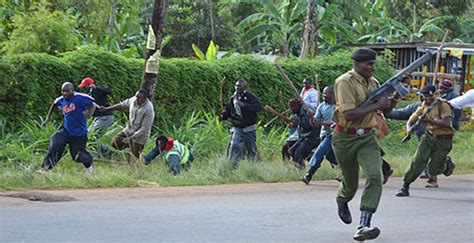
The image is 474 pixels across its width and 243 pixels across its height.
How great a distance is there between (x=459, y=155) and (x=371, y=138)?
466 inches

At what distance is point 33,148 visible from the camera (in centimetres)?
1544

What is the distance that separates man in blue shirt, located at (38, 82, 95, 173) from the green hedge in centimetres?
334

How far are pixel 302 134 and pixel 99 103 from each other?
3.83m

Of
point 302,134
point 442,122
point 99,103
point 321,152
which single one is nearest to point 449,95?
point 302,134

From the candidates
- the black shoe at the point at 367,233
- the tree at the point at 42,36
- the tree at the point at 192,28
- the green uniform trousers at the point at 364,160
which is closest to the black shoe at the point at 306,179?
the green uniform trousers at the point at 364,160

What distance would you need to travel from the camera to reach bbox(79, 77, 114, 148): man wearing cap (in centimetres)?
1598

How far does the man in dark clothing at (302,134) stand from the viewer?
14766mm

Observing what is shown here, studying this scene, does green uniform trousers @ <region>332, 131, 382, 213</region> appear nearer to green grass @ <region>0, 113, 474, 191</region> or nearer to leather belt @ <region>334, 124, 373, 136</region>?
leather belt @ <region>334, 124, 373, 136</region>

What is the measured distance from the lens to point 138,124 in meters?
14.7

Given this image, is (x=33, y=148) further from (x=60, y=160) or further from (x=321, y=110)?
(x=321, y=110)

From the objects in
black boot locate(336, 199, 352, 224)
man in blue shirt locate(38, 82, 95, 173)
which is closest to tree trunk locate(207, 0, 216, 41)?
man in blue shirt locate(38, 82, 95, 173)

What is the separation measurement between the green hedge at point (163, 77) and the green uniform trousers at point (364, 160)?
31.7 ft

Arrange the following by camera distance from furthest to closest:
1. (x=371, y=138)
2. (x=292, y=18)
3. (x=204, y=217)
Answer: (x=292, y=18) < (x=204, y=217) < (x=371, y=138)

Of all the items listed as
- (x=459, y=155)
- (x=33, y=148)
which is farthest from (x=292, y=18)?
(x=33, y=148)
